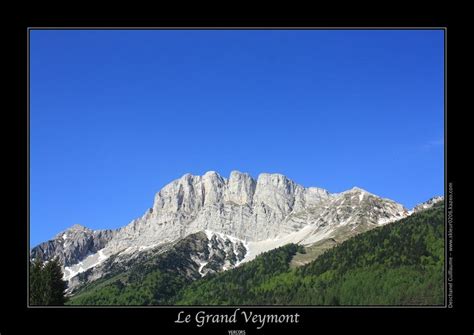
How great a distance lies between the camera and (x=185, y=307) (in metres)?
28.9

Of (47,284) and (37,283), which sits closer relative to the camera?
(37,283)

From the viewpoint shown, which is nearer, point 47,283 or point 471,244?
point 471,244

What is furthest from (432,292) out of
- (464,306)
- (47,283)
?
(464,306)

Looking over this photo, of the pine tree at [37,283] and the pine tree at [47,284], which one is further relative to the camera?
the pine tree at [47,284]

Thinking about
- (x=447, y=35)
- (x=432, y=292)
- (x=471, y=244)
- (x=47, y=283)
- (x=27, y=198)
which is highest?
(x=447, y=35)

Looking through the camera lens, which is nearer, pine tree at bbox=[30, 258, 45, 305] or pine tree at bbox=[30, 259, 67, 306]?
pine tree at bbox=[30, 258, 45, 305]

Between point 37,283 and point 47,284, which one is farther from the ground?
point 37,283

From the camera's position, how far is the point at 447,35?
100 ft
